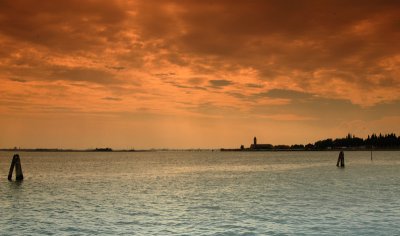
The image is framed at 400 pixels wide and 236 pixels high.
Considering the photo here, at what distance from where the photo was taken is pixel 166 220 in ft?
98.3

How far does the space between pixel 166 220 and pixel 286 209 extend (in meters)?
9.96

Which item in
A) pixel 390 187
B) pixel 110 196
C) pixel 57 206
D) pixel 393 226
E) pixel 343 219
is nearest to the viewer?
pixel 393 226

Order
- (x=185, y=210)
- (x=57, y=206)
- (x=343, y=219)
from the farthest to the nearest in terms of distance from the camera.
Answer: (x=57, y=206) → (x=185, y=210) → (x=343, y=219)

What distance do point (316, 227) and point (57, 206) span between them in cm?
2184

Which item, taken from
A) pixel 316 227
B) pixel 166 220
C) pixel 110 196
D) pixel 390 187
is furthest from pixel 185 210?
pixel 390 187

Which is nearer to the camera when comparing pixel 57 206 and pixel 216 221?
pixel 216 221

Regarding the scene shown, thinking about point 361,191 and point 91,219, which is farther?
point 361,191

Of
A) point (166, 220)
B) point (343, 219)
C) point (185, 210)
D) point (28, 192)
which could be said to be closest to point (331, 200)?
point (343, 219)

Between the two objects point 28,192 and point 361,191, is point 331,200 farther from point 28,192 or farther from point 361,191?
point 28,192

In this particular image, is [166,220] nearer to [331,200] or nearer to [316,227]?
[316,227]

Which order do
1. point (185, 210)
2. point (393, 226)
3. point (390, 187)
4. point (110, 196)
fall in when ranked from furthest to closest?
1. point (390, 187)
2. point (110, 196)
3. point (185, 210)
4. point (393, 226)

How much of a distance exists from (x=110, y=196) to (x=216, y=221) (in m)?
19.7

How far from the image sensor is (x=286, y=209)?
1373 inches

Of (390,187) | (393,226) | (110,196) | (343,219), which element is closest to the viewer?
(393,226)
